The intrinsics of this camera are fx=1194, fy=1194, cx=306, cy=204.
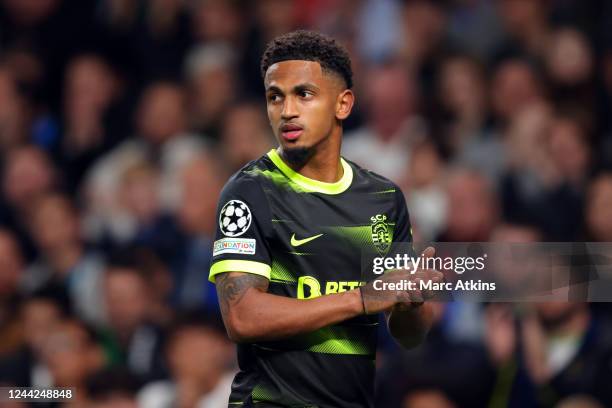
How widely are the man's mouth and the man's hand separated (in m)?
0.62

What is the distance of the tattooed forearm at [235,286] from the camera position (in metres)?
4.07

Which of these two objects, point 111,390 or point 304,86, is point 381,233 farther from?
point 111,390

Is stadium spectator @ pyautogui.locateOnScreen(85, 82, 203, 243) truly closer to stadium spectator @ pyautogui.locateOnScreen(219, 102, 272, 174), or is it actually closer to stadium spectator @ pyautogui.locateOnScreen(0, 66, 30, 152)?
stadium spectator @ pyautogui.locateOnScreen(219, 102, 272, 174)

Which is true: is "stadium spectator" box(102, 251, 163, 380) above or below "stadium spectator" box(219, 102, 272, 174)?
below

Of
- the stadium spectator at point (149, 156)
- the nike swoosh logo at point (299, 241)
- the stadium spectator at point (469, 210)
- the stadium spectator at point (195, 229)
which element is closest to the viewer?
the nike swoosh logo at point (299, 241)

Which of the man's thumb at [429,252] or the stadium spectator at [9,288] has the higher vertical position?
A: the stadium spectator at [9,288]

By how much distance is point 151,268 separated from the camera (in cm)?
872

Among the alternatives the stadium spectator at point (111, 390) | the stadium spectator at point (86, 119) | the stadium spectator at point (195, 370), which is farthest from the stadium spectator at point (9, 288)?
the stadium spectator at point (111, 390)

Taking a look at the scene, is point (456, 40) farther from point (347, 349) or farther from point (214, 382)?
point (347, 349)

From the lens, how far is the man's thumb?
408cm

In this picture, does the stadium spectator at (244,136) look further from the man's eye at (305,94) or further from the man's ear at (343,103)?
Result: the man's eye at (305,94)

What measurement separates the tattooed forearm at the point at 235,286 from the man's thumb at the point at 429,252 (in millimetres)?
561

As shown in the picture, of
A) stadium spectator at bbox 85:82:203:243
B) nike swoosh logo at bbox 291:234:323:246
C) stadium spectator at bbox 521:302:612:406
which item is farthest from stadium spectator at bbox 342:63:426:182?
nike swoosh logo at bbox 291:234:323:246

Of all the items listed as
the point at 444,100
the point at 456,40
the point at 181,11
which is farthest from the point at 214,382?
the point at 181,11
